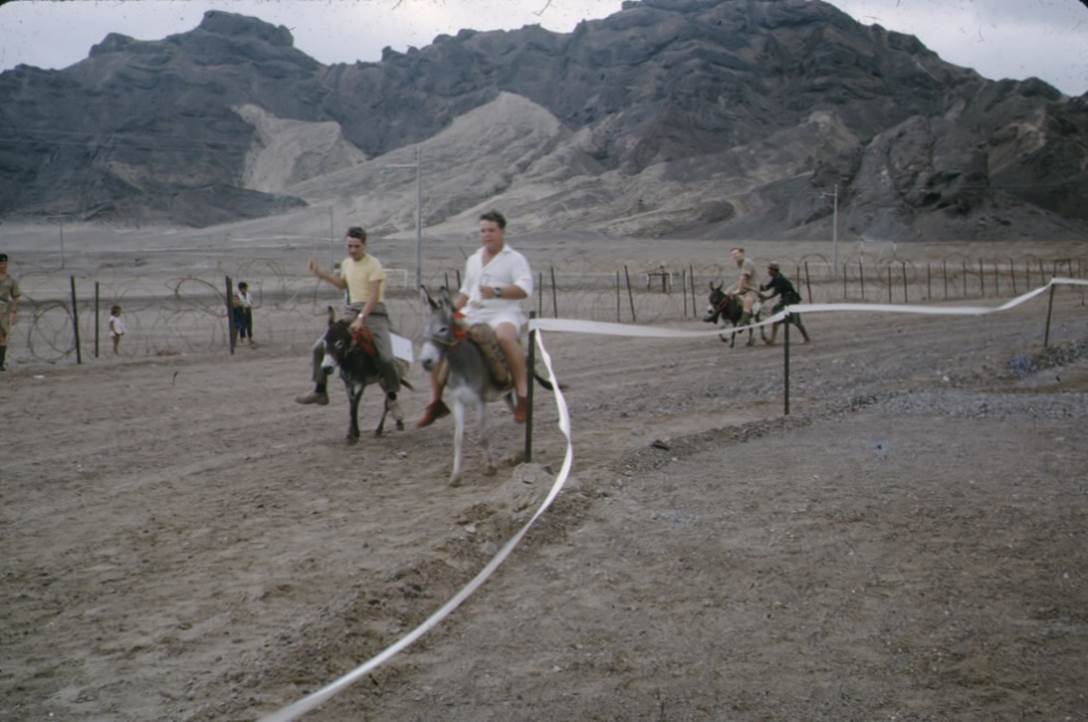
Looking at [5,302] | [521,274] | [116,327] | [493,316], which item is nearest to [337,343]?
[493,316]

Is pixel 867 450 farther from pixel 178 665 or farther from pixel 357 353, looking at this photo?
pixel 178 665

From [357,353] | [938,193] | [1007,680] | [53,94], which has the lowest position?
[1007,680]

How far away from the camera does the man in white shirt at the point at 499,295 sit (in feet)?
29.6

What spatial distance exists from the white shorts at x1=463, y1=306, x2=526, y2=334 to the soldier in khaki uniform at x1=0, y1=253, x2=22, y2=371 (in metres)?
11.0

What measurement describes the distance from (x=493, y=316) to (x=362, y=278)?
229 cm

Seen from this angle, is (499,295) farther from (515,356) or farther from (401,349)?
(401,349)

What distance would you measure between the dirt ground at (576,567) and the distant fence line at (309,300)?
7189 millimetres

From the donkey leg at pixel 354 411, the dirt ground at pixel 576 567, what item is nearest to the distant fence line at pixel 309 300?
the donkey leg at pixel 354 411

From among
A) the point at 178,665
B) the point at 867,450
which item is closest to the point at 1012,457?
the point at 867,450

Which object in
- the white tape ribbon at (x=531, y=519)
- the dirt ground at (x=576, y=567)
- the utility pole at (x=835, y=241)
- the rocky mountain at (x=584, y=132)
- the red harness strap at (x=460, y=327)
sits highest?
the rocky mountain at (x=584, y=132)

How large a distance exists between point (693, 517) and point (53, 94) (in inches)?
6033

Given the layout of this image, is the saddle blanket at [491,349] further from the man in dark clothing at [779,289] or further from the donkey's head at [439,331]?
the man in dark clothing at [779,289]

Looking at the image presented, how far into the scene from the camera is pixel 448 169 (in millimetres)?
134625

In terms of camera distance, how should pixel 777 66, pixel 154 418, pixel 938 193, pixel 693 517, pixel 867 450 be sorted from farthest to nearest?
pixel 777 66
pixel 938 193
pixel 154 418
pixel 867 450
pixel 693 517
